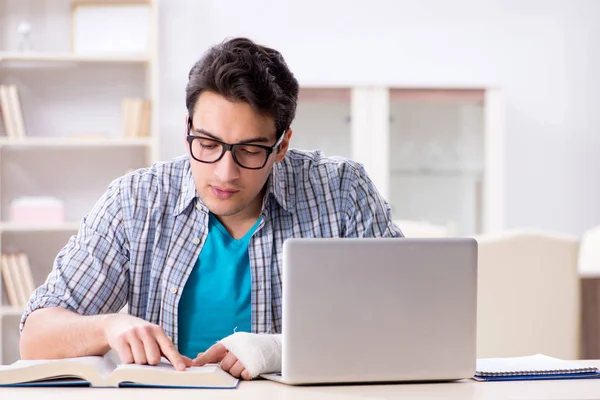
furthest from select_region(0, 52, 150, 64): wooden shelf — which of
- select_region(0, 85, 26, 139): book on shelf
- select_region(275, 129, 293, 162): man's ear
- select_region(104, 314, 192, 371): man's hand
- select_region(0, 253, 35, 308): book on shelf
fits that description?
select_region(104, 314, 192, 371): man's hand

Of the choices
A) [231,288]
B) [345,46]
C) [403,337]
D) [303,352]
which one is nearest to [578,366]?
[403,337]

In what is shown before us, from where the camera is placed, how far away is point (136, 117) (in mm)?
4082

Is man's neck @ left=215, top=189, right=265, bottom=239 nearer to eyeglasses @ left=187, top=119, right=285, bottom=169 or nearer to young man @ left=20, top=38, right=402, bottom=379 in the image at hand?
young man @ left=20, top=38, right=402, bottom=379

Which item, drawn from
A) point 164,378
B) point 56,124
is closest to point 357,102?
point 56,124

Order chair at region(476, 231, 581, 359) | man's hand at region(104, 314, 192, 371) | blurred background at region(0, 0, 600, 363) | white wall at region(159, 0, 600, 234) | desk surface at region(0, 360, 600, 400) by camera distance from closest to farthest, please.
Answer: desk surface at region(0, 360, 600, 400) < man's hand at region(104, 314, 192, 371) < chair at region(476, 231, 581, 359) < blurred background at region(0, 0, 600, 363) < white wall at region(159, 0, 600, 234)

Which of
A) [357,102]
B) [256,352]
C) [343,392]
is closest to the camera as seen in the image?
[343,392]

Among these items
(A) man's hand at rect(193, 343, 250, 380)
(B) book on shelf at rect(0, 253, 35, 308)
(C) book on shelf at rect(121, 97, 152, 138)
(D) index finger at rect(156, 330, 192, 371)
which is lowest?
(B) book on shelf at rect(0, 253, 35, 308)

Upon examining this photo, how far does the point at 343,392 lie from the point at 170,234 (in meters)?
0.74

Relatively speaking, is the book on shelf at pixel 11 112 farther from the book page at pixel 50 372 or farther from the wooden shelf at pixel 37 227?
the book page at pixel 50 372

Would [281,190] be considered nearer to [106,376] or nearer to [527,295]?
[106,376]

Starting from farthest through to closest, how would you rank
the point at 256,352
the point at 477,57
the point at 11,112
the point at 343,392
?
the point at 477,57 < the point at 11,112 < the point at 256,352 < the point at 343,392

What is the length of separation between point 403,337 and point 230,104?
0.62 meters

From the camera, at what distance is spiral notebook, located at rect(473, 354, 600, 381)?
128 centimetres

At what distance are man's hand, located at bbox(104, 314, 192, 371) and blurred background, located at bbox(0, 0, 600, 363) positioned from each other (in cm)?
288
